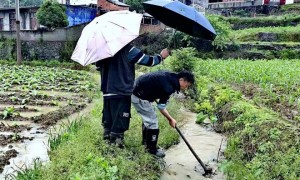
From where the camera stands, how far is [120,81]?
5.30 meters

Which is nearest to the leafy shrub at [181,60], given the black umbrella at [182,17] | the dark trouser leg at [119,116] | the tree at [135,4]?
the black umbrella at [182,17]

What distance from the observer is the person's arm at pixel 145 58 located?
201 inches

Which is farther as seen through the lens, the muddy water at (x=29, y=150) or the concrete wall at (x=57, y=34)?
the concrete wall at (x=57, y=34)

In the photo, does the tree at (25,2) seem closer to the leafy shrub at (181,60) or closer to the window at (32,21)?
the window at (32,21)

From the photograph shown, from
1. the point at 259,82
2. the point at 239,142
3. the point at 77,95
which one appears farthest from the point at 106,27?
the point at 77,95

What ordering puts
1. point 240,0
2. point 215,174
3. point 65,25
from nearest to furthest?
point 215,174
point 65,25
point 240,0

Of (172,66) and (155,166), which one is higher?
(172,66)

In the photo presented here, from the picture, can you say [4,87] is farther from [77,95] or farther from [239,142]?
[239,142]

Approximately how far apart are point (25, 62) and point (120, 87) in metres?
21.8

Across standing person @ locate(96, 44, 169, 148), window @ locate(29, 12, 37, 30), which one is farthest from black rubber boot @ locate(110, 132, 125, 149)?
window @ locate(29, 12, 37, 30)

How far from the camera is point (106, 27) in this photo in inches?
210

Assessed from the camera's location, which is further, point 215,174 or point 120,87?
point 215,174

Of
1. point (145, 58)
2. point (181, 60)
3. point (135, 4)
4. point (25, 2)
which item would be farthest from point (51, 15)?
point (25, 2)

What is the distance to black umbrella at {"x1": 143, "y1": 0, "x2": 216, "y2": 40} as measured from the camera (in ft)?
17.1
